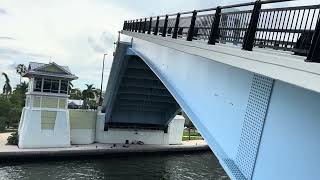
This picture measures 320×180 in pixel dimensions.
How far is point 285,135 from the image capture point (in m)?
8.65

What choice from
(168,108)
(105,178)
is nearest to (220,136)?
(105,178)

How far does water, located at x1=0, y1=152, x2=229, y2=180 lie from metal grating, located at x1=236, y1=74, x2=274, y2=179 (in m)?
24.8

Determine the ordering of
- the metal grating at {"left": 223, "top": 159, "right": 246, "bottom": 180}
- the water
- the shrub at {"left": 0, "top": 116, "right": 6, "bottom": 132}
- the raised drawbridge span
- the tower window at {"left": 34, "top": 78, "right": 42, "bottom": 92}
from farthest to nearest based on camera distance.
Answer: the shrub at {"left": 0, "top": 116, "right": 6, "bottom": 132}
the tower window at {"left": 34, "top": 78, "right": 42, "bottom": 92}
the water
the metal grating at {"left": 223, "top": 159, "right": 246, "bottom": 180}
the raised drawbridge span

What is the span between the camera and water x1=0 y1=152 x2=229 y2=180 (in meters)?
34.1

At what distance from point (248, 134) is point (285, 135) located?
177 cm

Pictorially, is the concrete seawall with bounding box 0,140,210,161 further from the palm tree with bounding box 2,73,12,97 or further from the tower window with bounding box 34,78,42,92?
the palm tree with bounding box 2,73,12,97

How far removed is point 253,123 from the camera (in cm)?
1026

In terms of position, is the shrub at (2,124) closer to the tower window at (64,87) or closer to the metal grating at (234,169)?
the tower window at (64,87)

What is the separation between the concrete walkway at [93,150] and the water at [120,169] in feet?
2.78

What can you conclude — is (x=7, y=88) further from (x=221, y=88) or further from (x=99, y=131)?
(x=221, y=88)

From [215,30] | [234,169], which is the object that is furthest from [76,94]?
[234,169]

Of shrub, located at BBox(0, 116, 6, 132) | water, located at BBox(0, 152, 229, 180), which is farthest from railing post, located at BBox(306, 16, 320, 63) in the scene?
shrub, located at BBox(0, 116, 6, 132)

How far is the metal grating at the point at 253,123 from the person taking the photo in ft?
31.7

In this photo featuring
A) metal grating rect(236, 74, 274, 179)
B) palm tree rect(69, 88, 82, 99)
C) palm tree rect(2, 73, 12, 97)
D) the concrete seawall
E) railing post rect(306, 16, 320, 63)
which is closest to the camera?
railing post rect(306, 16, 320, 63)
